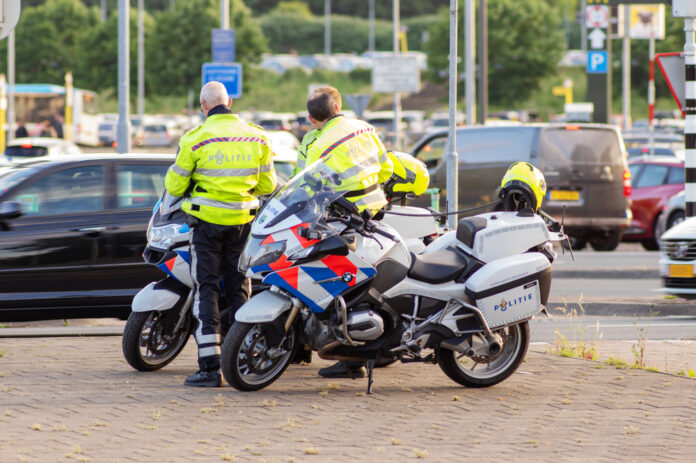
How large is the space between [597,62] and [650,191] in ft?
37.3

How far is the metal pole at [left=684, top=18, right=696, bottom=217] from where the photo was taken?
38.8 ft

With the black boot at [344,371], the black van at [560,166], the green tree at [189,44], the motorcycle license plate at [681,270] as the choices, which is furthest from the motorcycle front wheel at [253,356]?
the green tree at [189,44]

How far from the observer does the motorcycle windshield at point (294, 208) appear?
23.6 ft

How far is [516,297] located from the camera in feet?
25.0

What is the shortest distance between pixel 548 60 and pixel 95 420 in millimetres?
68009

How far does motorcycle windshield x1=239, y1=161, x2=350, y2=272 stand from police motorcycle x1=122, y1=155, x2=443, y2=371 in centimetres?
74

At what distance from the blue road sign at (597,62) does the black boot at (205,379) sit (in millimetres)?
24827

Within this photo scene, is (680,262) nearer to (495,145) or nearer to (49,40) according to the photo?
(495,145)

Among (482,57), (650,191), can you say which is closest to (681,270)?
(650,191)

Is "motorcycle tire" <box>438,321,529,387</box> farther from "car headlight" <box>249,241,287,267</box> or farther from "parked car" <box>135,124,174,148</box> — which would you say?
"parked car" <box>135,124,174,148</box>

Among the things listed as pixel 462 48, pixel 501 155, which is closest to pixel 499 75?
pixel 462 48

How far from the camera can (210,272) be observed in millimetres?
7719

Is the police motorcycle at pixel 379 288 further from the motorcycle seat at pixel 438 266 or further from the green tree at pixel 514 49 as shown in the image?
the green tree at pixel 514 49

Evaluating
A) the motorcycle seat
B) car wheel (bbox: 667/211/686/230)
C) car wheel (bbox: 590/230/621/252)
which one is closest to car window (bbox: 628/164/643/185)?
car wheel (bbox: 590/230/621/252)
